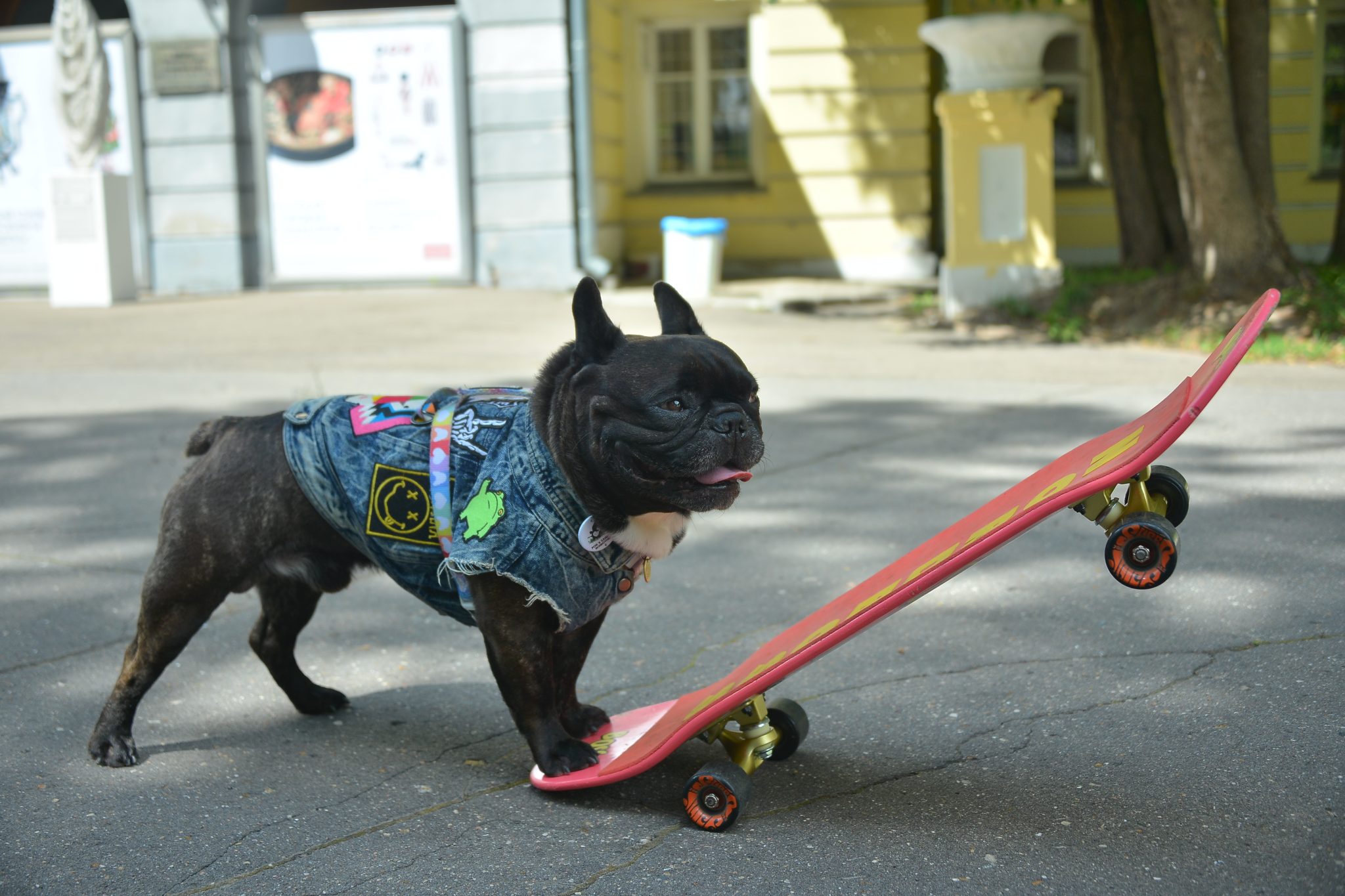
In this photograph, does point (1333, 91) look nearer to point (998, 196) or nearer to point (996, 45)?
point (998, 196)

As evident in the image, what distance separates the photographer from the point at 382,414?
3.35 metres

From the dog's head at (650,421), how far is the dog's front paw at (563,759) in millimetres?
596

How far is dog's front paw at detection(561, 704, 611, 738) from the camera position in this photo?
11.2ft

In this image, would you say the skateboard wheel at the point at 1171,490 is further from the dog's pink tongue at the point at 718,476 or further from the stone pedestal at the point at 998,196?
the stone pedestal at the point at 998,196

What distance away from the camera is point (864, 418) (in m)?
8.04

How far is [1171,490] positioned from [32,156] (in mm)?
16939

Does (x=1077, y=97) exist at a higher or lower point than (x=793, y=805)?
higher

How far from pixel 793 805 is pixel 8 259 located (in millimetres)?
16429

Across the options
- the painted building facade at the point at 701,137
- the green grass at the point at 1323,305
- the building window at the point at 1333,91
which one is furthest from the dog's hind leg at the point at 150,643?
the building window at the point at 1333,91

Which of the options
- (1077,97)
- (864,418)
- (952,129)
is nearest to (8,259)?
(952,129)

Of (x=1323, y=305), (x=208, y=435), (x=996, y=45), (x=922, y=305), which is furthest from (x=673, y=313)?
(x=922, y=305)

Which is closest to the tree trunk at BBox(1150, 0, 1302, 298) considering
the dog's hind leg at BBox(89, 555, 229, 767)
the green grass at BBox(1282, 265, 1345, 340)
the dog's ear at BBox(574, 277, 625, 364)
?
the green grass at BBox(1282, 265, 1345, 340)

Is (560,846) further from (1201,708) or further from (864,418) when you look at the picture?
(864,418)

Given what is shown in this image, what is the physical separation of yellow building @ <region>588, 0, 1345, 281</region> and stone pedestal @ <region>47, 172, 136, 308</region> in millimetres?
5897
